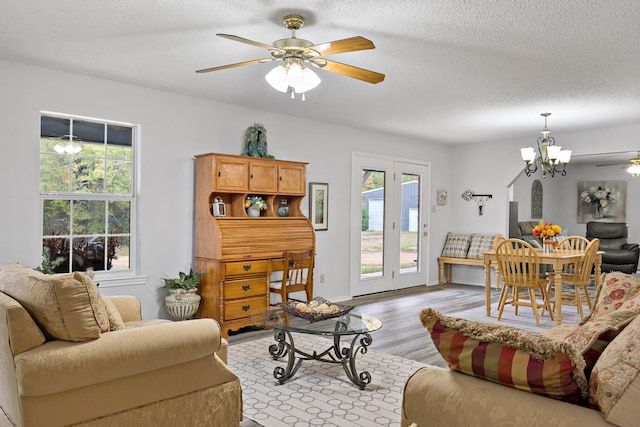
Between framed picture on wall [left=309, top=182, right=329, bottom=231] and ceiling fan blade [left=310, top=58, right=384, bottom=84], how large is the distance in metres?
3.05

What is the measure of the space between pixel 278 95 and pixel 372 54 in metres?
1.53

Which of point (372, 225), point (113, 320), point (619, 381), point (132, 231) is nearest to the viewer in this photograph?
point (619, 381)

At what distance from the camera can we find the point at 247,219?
4984 mm

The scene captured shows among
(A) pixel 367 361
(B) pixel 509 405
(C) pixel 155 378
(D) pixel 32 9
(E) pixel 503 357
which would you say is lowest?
(A) pixel 367 361

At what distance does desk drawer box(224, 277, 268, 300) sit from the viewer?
4707mm

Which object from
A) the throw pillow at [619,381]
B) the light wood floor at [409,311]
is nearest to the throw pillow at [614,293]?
the throw pillow at [619,381]

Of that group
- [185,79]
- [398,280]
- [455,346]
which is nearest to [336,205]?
[398,280]

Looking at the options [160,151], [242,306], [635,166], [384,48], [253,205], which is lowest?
[242,306]

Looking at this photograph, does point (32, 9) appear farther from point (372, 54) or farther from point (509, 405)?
point (509, 405)

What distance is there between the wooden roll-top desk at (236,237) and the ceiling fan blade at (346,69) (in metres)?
1.96

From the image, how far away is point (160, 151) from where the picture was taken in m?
4.85

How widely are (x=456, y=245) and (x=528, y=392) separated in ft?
22.8

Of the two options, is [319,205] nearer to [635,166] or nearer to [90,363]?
[90,363]

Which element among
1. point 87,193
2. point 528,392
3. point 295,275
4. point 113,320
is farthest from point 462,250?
point 528,392
